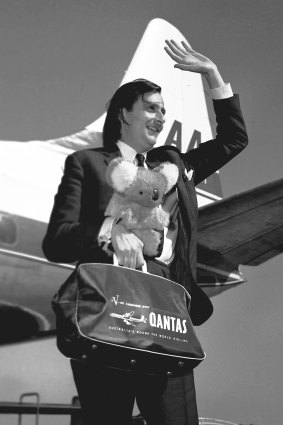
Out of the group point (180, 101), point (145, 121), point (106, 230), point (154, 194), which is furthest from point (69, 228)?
point (180, 101)

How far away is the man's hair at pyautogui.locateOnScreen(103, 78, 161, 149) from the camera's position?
1313mm

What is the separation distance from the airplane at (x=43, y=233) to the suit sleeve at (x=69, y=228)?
1190 millimetres

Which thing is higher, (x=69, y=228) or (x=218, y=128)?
(x=218, y=128)

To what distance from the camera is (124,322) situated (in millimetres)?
1048

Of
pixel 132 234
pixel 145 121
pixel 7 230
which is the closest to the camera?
pixel 132 234

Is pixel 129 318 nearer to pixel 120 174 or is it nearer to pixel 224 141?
pixel 120 174

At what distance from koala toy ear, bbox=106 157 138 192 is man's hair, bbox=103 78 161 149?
121mm

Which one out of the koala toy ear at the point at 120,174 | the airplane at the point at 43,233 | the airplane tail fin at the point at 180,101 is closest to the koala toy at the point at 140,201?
the koala toy ear at the point at 120,174

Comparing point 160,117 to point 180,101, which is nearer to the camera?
point 160,117

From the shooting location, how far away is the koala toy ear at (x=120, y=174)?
47.1 inches

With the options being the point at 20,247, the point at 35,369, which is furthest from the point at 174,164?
the point at 20,247

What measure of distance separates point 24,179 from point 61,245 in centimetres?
165

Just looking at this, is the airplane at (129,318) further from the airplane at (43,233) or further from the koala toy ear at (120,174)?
the airplane at (43,233)

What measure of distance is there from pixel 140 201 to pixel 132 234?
2.8 inches
